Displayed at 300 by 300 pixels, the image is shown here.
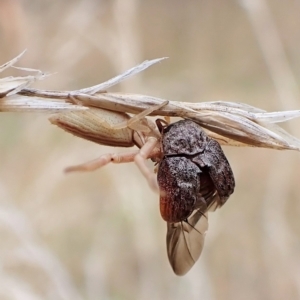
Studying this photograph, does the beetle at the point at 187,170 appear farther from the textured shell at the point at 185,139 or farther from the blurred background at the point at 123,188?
the blurred background at the point at 123,188

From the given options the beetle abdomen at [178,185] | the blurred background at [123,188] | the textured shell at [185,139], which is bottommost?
the beetle abdomen at [178,185]

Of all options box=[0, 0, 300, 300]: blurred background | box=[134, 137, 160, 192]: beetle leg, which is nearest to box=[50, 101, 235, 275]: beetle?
box=[134, 137, 160, 192]: beetle leg

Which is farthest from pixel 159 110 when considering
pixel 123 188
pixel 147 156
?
pixel 123 188

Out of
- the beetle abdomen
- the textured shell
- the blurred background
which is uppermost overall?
the blurred background

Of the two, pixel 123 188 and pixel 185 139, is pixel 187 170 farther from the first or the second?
pixel 123 188

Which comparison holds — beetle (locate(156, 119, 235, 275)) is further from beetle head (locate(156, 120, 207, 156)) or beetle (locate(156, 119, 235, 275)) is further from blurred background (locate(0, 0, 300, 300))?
blurred background (locate(0, 0, 300, 300))

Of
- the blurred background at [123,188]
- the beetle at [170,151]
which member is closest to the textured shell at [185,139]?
the beetle at [170,151]
